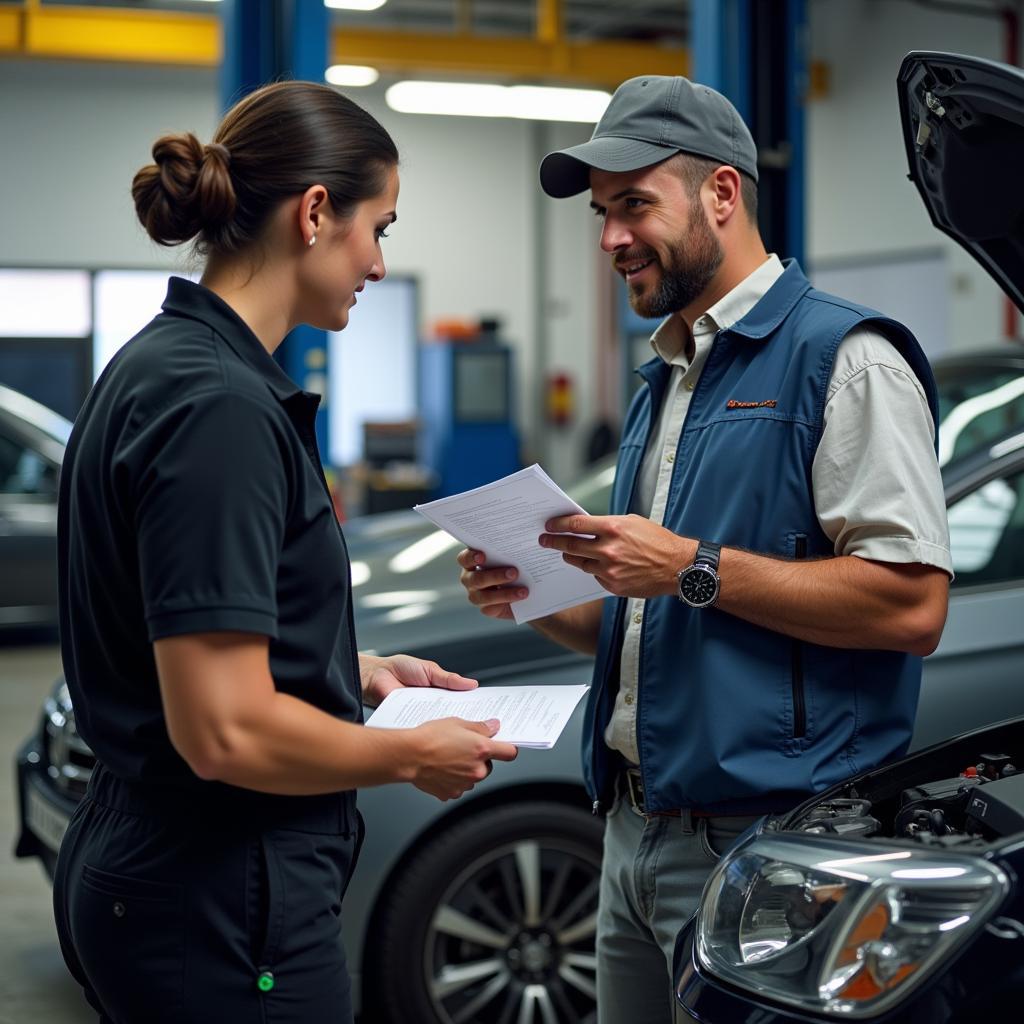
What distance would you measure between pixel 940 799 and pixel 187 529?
0.94 meters

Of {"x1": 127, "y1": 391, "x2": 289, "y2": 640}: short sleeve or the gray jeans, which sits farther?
the gray jeans

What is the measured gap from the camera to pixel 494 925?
281cm

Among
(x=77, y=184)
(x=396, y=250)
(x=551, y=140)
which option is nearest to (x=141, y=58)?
(x=77, y=184)

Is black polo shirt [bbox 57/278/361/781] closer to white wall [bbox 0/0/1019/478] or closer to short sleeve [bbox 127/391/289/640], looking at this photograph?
short sleeve [bbox 127/391/289/640]

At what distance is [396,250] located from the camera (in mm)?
13352

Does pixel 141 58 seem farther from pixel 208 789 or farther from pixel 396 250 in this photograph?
pixel 208 789

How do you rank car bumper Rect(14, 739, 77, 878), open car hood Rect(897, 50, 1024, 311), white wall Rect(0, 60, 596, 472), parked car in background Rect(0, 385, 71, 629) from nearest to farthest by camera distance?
open car hood Rect(897, 50, 1024, 311) → car bumper Rect(14, 739, 77, 878) → parked car in background Rect(0, 385, 71, 629) → white wall Rect(0, 60, 596, 472)

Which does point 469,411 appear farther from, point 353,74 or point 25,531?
point 25,531

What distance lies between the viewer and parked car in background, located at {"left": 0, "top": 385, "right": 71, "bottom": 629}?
7031 mm

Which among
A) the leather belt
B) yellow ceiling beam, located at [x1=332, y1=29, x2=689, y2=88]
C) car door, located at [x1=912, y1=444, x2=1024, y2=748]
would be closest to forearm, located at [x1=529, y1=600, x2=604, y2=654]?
the leather belt

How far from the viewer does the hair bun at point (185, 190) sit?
1340 mm

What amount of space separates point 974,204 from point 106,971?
137 centimetres

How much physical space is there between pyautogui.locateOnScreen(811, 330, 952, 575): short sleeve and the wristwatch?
0.48ft

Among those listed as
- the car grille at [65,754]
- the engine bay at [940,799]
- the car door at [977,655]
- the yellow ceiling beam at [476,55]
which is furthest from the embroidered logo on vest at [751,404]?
the yellow ceiling beam at [476,55]
